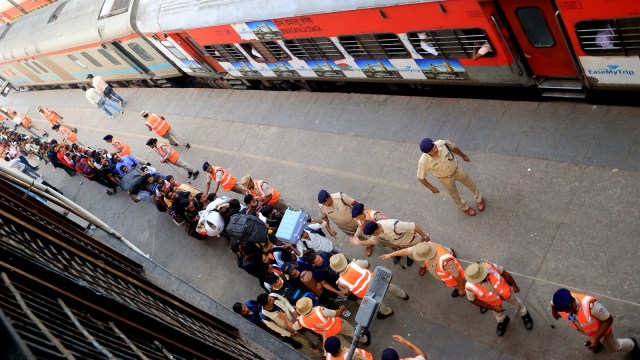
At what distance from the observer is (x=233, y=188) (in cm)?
1326

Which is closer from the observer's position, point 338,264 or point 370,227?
point 338,264

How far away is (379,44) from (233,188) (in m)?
4.96

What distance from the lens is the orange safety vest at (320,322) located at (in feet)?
26.2

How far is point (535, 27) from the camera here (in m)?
9.56

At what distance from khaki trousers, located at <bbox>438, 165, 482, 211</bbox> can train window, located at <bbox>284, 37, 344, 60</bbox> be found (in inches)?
207

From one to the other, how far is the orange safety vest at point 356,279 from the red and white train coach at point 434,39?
5.13 metres

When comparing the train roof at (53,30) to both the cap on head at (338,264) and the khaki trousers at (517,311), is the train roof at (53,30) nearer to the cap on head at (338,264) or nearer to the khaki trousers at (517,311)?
the cap on head at (338,264)

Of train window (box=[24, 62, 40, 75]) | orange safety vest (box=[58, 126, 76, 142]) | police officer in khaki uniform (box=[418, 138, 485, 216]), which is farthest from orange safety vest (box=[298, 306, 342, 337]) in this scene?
train window (box=[24, 62, 40, 75])

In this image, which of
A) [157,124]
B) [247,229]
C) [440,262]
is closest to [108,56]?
[157,124]

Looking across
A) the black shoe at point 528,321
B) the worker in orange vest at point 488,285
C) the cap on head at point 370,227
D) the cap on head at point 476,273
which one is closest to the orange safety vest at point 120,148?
the cap on head at point 370,227

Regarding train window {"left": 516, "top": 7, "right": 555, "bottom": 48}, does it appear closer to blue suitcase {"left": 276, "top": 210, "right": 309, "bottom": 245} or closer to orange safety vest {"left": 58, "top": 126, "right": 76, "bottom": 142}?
blue suitcase {"left": 276, "top": 210, "right": 309, "bottom": 245}

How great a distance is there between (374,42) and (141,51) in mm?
12703

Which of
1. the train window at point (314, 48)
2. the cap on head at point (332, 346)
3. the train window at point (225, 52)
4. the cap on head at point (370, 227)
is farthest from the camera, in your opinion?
the train window at point (225, 52)

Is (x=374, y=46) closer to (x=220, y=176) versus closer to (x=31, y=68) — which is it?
(x=220, y=176)
